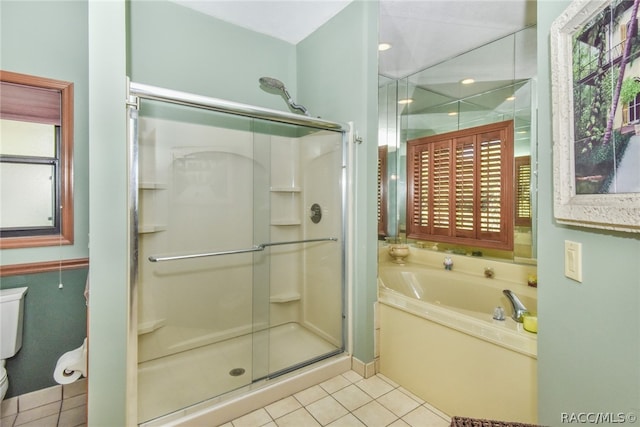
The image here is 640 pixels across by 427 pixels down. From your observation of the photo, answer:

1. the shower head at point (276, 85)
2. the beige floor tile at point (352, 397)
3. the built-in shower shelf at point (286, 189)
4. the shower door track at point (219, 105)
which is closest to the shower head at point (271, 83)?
the shower head at point (276, 85)

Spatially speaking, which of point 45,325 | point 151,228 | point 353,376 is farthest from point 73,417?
point 353,376

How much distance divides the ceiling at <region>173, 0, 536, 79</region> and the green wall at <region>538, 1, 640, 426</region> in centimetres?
109

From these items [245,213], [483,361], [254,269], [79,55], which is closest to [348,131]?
[245,213]

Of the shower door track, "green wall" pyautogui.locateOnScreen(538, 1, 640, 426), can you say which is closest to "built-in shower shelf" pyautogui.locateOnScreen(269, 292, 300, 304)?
the shower door track

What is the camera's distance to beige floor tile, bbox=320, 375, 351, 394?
1.86 metres

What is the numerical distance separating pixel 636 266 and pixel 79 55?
2684 mm

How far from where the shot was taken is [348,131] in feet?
6.79

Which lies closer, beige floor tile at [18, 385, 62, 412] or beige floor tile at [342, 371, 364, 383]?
beige floor tile at [18, 385, 62, 412]

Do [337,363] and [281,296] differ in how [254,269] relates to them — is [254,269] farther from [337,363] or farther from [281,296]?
[337,363]

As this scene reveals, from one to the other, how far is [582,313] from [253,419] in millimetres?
1580

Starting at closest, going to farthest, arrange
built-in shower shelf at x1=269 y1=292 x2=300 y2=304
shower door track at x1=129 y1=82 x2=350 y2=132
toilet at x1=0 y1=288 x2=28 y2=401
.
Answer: shower door track at x1=129 y1=82 x2=350 y2=132
toilet at x1=0 y1=288 x2=28 y2=401
built-in shower shelf at x1=269 y1=292 x2=300 y2=304

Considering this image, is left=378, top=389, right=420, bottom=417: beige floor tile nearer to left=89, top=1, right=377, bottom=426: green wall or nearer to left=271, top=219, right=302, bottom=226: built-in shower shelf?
left=89, top=1, right=377, bottom=426: green wall

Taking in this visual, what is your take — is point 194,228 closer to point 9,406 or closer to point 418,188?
point 9,406

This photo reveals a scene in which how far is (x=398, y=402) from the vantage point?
5.66 feet
